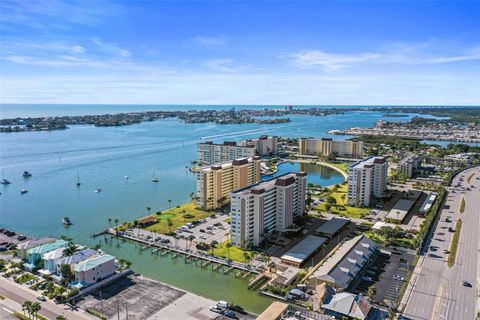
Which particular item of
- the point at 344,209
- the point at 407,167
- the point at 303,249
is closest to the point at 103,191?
the point at 344,209

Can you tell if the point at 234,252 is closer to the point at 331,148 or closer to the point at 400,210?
the point at 400,210

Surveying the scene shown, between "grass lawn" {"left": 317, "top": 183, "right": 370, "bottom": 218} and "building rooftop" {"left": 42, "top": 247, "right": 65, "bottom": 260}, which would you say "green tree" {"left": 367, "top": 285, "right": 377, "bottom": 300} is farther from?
"building rooftop" {"left": 42, "top": 247, "right": 65, "bottom": 260}

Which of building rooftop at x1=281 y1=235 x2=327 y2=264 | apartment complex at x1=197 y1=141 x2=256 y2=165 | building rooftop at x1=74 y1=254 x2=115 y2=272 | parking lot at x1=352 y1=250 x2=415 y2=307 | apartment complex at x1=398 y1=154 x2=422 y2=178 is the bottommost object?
parking lot at x1=352 y1=250 x2=415 y2=307

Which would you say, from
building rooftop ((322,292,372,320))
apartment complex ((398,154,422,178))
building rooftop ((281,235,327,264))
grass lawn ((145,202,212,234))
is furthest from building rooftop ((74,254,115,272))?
apartment complex ((398,154,422,178))

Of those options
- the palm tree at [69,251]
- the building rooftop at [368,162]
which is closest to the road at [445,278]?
the building rooftop at [368,162]

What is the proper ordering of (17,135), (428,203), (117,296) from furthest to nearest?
(17,135), (428,203), (117,296)

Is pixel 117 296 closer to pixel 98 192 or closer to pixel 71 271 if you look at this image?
pixel 71 271

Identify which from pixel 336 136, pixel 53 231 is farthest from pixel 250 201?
pixel 336 136
